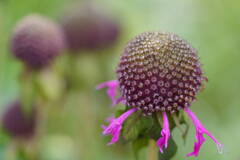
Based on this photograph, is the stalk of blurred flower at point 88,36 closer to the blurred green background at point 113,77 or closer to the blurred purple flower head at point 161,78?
the blurred green background at point 113,77

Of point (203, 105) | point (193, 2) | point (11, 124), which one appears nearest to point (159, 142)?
point (11, 124)

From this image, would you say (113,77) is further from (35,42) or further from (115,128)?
(115,128)

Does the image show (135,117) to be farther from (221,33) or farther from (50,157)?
(221,33)

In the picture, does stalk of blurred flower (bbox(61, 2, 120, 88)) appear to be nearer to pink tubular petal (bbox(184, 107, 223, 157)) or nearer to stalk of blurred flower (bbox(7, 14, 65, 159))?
stalk of blurred flower (bbox(7, 14, 65, 159))

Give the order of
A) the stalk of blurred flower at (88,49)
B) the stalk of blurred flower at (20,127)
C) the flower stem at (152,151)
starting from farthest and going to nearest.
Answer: the stalk of blurred flower at (88,49)
the stalk of blurred flower at (20,127)
the flower stem at (152,151)

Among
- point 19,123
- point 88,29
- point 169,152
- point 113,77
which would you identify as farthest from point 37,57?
point 169,152

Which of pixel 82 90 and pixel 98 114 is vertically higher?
pixel 82 90

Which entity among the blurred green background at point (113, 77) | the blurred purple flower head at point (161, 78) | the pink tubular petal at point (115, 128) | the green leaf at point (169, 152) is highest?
the blurred purple flower head at point (161, 78)

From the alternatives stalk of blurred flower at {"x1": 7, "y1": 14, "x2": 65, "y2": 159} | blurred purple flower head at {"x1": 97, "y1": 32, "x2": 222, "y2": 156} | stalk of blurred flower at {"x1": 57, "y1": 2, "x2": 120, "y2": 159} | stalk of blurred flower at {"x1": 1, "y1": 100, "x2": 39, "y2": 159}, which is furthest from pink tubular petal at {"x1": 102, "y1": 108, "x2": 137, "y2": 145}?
stalk of blurred flower at {"x1": 57, "y1": 2, "x2": 120, "y2": 159}

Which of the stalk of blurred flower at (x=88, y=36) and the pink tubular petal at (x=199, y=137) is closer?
the pink tubular petal at (x=199, y=137)

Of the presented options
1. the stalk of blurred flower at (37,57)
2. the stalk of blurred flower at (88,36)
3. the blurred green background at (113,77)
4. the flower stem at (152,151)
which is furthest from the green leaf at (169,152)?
the stalk of blurred flower at (88,36)
